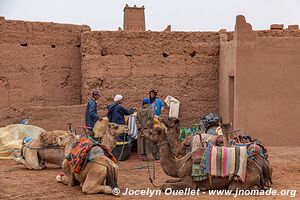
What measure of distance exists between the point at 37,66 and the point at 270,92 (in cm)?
602

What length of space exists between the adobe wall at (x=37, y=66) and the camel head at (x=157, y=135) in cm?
615

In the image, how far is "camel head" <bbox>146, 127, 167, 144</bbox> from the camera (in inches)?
299

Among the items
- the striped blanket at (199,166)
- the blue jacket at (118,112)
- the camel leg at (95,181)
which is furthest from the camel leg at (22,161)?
the striped blanket at (199,166)

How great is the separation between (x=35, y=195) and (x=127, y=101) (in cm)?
608

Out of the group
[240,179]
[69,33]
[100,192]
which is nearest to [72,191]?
[100,192]

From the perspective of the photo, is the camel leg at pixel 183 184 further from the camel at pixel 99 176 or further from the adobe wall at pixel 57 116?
the adobe wall at pixel 57 116

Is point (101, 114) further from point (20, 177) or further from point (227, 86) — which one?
point (20, 177)

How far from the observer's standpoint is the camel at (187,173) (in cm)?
732

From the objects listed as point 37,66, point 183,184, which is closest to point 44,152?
point 183,184

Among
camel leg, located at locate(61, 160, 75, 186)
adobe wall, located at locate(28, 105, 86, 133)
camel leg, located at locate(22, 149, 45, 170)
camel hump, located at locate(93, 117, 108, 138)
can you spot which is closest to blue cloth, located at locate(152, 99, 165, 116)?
adobe wall, located at locate(28, 105, 86, 133)

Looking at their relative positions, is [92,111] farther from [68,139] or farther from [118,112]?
[68,139]

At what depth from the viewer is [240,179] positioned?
285 inches

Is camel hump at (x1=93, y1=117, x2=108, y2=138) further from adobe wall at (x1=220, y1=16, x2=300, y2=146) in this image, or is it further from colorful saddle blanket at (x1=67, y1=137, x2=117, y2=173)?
adobe wall at (x1=220, y1=16, x2=300, y2=146)

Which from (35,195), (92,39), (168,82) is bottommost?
(35,195)
